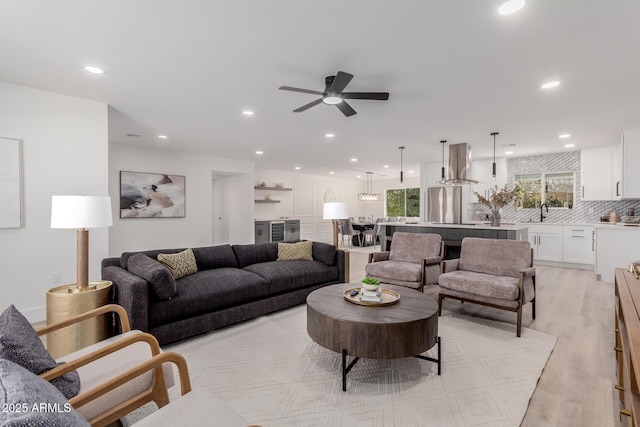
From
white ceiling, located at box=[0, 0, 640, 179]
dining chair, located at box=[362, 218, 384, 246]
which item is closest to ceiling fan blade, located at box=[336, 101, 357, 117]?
white ceiling, located at box=[0, 0, 640, 179]

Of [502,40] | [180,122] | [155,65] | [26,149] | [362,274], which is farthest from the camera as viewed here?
[362,274]

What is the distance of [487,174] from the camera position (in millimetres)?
7488

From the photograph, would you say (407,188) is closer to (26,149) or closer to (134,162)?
(134,162)

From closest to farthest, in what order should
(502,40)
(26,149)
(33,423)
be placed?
(33,423) < (502,40) < (26,149)

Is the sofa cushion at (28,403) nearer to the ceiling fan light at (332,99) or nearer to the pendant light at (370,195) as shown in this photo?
the ceiling fan light at (332,99)

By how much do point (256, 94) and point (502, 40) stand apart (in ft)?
7.74

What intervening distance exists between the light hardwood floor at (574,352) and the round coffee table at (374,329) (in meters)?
0.71

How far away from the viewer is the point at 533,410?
190 centimetres

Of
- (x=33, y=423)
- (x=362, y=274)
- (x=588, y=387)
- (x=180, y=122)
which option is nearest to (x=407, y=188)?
(x=362, y=274)

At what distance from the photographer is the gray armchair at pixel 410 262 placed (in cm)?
385

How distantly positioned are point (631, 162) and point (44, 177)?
7.99 meters

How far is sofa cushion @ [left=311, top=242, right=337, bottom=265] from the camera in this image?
4.31 meters

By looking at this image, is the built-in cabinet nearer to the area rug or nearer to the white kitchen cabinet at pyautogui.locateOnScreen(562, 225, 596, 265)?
the white kitchen cabinet at pyautogui.locateOnScreen(562, 225, 596, 265)

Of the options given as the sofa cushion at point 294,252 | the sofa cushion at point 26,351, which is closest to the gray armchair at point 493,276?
the sofa cushion at point 294,252
